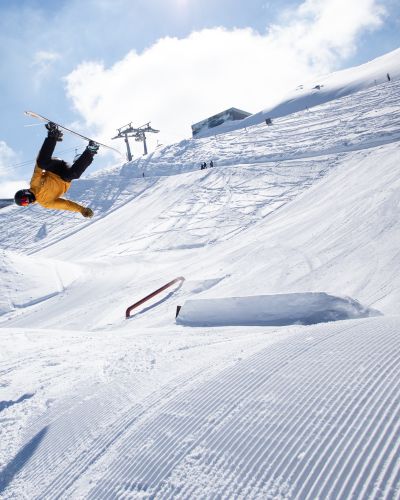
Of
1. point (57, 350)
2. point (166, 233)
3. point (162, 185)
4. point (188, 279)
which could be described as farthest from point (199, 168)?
point (57, 350)

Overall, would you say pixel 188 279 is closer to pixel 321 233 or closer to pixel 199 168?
pixel 321 233

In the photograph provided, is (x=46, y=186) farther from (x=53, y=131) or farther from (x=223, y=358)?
(x=223, y=358)

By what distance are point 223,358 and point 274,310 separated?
9.91ft

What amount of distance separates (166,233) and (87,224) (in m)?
8.76

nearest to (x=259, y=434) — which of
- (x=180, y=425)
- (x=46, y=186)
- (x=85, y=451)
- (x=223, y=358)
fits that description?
(x=180, y=425)

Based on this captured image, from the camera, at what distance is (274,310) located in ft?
22.7

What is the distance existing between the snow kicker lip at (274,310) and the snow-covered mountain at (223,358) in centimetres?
2

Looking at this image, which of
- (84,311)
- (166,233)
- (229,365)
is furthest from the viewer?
(166,233)

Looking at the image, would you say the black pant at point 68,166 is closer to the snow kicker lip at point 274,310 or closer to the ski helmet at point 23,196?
the ski helmet at point 23,196

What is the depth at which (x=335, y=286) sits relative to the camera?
368 inches

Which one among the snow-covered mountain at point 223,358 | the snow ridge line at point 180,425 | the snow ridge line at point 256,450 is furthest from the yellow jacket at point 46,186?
the snow ridge line at point 256,450

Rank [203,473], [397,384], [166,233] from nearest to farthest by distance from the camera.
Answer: [203,473]
[397,384]
[166,233]

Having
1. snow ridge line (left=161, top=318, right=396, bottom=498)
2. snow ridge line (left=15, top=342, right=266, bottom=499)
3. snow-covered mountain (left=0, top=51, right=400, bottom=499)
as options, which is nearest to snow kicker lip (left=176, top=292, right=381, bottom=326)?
snow-covered mountain (left=0, top=51, right=400, bottom=499)

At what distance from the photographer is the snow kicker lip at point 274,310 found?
6387 millimetres
